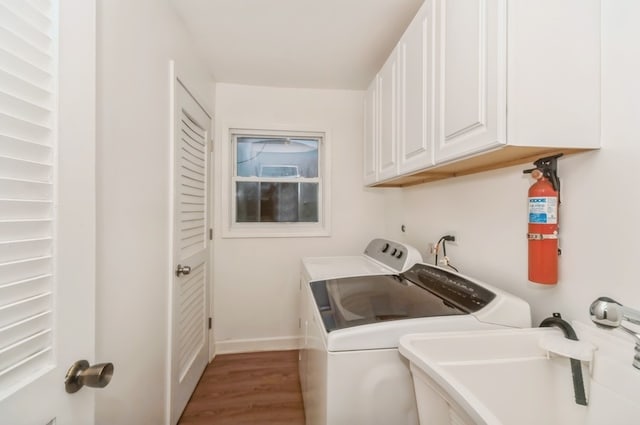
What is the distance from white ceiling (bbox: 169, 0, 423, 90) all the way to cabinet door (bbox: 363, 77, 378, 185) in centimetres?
26

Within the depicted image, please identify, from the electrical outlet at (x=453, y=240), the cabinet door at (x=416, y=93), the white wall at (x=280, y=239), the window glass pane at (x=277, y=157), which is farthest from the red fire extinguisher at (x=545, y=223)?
the window glass pane at (x=277, y=157)

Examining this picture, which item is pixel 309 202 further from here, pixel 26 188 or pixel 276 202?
pixel 26 188

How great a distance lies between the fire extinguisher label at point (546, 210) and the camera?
941 mm

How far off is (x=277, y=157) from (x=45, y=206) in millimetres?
2073

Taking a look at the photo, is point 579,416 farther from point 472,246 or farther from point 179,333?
point 179,333

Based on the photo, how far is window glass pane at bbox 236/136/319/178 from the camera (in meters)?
2.54

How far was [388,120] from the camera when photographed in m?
1.72

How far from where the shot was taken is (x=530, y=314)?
1039 millimetres

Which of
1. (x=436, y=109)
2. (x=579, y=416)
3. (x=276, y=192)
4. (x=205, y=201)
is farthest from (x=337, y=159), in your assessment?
(x=579, y=416)

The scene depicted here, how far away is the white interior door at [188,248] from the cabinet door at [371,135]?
4.05 feet

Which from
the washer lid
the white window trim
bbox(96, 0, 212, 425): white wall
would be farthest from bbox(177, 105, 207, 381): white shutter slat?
the washer lid

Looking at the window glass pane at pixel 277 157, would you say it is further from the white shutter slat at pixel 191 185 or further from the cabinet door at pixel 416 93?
the cabinet door at pixel 416 93

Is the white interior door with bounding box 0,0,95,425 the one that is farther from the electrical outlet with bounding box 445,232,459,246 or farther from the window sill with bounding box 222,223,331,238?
the window sill with bounding box 222,223,331,238

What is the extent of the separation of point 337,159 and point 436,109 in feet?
4.75
